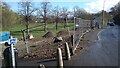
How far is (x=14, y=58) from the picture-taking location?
7477 mm

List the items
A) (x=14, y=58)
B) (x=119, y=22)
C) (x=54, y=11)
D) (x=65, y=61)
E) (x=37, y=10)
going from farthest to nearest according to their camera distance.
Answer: (x=119, y=22)
(x=54, y=11)
(x=37, y=10)
(x=65, y=61)
(x=14, y=58)

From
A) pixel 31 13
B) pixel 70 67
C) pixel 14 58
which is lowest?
pixel 70 67

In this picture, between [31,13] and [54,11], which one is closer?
[31,13]

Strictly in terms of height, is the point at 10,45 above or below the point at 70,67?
above

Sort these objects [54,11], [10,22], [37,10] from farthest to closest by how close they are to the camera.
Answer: [54,11]
[37,10]
[10,22]

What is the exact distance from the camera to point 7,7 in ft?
179

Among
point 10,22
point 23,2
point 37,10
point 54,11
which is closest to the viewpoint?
point 10,22

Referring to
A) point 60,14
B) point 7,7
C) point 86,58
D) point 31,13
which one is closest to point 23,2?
point 31,13

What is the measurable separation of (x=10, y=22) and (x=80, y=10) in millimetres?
33854

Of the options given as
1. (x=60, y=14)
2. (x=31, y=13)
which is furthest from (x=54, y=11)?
(x=31, y=13)

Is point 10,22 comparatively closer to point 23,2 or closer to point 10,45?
point 23,2

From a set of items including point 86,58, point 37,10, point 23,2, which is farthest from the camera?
point 37,10

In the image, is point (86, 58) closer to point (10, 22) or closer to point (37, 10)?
point (10, 22)

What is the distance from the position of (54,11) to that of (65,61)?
228 feet
